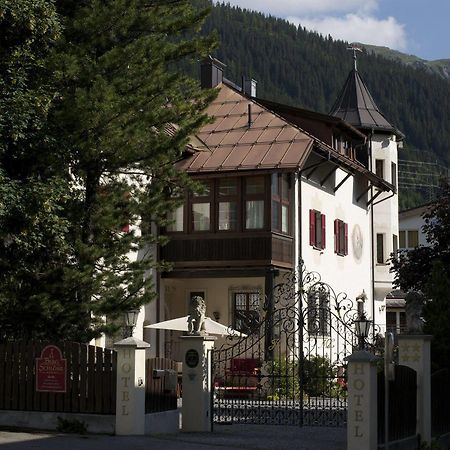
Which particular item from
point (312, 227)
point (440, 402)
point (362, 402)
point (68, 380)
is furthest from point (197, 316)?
point (312, 227)

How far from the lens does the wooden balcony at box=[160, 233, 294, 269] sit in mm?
33312

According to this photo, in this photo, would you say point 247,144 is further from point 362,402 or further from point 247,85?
point 362,402

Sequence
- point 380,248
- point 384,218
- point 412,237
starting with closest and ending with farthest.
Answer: point 384,218 < point 380,248 < point 412,237

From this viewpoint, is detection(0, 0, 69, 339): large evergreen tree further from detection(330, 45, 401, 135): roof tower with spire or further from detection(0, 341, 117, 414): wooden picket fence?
detection(330, 45, 401, 135): roof tower with spire

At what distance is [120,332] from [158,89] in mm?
5462

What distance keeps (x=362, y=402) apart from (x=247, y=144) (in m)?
20.5

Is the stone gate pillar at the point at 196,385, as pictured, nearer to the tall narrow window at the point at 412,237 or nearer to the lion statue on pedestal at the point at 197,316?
the lion statue on pedestal at the point at 197,316

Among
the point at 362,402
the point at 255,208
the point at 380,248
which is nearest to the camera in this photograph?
the point at 362,402

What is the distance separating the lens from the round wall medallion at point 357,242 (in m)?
43.1

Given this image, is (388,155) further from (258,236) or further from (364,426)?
(364,426)

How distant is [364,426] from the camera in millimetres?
15469

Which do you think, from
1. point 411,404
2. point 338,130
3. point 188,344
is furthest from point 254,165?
point 411,404

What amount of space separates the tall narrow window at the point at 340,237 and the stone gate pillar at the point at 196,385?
20735 millimetres

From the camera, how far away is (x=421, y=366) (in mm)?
18359
